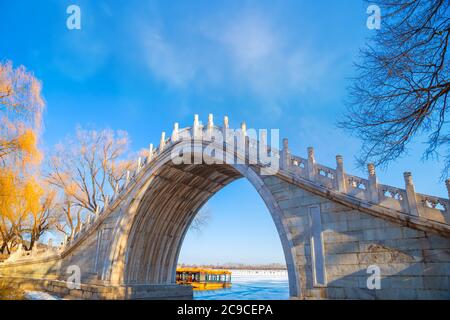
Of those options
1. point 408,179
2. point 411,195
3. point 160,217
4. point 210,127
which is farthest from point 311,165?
Answer: point 160,217

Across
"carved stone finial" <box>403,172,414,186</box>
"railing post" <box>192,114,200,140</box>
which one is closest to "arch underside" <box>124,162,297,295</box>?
"railing post" <box>192,114,200,140</box>

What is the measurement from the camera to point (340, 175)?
10.5 meters

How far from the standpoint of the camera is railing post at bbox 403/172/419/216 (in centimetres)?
876

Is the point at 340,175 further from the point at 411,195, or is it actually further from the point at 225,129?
the point at 225,129

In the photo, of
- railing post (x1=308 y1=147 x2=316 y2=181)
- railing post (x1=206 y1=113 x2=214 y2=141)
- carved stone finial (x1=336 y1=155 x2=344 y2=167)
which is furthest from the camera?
railing post (x1=206 y1=113 x2=214 y2=141)

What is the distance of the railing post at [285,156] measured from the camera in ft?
39.9

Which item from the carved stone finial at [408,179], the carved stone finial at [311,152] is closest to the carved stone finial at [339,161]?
the carved stone finial at [311,152]

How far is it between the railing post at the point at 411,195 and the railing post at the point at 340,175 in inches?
74.3

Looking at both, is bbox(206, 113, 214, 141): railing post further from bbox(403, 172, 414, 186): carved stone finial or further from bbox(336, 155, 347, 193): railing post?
bbox(403, 172, 414, 186): carved stone finial

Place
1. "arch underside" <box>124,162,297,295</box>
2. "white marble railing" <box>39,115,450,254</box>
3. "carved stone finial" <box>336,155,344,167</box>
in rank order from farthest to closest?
"arch underside" <box>124,162,297,295</box> → "carved stone finial" <box>336,155,344,167</box> → "white marble railing" <box>39,115,450,254</box>

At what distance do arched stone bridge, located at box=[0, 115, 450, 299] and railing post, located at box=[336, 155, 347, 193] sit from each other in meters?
0.03

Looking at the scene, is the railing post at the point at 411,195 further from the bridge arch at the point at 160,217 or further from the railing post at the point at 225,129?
the bridge arch at the point at 160,217
